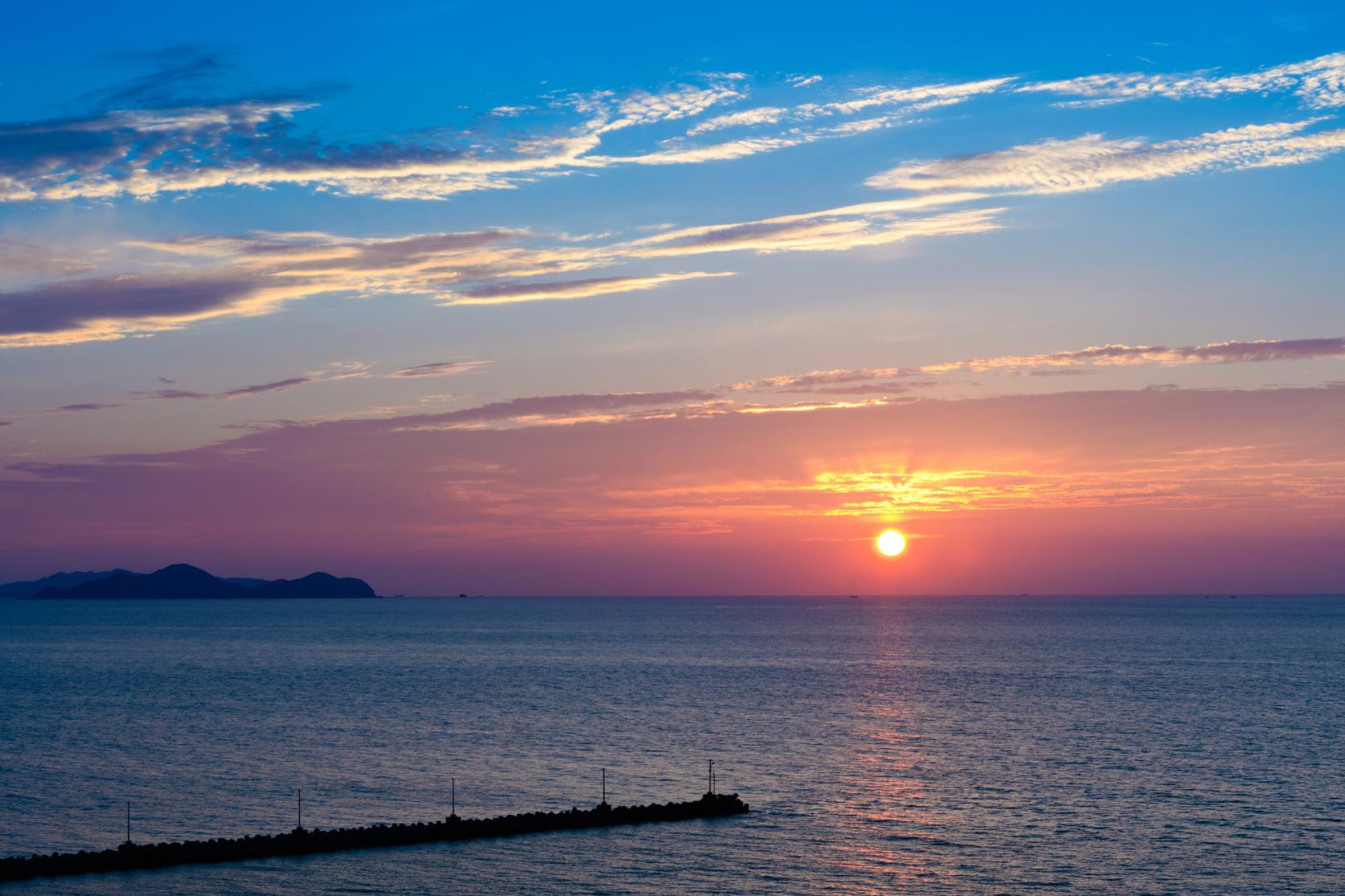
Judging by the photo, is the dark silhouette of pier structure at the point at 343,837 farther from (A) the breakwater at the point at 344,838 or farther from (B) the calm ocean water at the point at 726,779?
(B) the calm ocean water at the point at 726,779

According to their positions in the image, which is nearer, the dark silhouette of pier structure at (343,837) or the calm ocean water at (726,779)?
the dark silhouette of pier structure at (343,837)

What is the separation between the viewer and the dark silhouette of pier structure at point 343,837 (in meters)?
56.2

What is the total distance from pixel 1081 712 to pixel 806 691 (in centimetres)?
3429

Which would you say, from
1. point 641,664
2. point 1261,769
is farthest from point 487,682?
point 1261,769

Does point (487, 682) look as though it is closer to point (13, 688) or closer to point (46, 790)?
point (13, 688)

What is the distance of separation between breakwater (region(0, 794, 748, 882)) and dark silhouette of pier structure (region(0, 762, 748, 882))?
38 millimetres

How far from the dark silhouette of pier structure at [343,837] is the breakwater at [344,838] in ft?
0.12

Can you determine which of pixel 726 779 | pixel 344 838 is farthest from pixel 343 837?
pixel 726 779

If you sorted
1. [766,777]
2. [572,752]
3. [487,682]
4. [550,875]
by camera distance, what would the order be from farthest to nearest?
[487,682], [572,752], [766,777], [550,875]

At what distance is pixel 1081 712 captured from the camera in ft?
402

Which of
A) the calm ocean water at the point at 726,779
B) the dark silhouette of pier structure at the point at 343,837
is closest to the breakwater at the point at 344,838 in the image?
the dark silhouette of pier structure at the point at 343,837

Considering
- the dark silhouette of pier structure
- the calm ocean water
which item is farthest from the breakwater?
the calm ocean water

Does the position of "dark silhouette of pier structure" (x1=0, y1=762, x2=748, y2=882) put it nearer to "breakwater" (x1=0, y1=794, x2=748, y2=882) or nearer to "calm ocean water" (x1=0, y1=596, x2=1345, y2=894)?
"breakwater" (x1=0, y1=794, x2=748, y2=882)

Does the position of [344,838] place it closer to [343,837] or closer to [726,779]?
[343,837]
